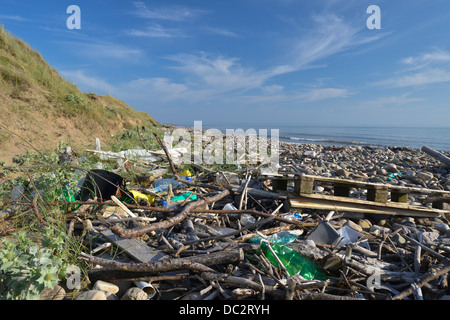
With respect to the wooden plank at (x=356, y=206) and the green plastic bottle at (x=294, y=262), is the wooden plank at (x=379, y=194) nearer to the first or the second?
the wooden plank at (x=356, y=206)

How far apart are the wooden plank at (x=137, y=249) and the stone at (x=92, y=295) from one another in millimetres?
446

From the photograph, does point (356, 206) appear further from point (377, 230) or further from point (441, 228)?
point (441, 228)

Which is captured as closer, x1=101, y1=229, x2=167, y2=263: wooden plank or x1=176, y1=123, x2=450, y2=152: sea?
x1=101, y1=229, x2=167, y2=263: wooden plank

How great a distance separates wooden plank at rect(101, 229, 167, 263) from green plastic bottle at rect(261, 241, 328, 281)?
3.32ft

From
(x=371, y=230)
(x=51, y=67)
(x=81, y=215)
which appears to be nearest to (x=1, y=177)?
(x=81, y=215)

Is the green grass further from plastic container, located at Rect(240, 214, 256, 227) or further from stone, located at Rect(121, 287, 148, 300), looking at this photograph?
stone, located at Rect(121, 287, 148, 300)

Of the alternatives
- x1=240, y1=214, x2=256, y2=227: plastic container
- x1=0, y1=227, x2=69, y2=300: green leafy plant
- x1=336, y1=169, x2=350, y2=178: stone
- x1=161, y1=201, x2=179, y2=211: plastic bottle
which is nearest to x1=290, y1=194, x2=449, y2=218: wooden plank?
x1=240, y1=214, x2=256, y2=227: plastic container

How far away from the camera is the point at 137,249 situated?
7.48 feet

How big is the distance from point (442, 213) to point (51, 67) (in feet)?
49.9

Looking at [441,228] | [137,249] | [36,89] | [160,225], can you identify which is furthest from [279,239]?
[36,89]

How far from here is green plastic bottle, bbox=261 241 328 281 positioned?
2.06m

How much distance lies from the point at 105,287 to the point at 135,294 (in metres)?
0.28
